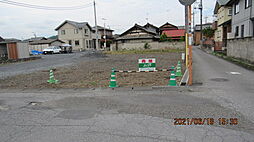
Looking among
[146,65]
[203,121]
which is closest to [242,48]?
[146,65]

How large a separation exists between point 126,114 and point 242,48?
13.8 metres

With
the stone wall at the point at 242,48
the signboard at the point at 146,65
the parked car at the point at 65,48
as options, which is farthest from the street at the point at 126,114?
the parked car at the point at 65,48

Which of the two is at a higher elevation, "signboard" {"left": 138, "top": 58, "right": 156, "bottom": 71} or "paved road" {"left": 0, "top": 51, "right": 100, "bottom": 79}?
"signboard" {"left": 138, "top": 58, "right": 156, "bottom": 71}

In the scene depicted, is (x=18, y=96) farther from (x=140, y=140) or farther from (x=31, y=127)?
(x=140, y=140)

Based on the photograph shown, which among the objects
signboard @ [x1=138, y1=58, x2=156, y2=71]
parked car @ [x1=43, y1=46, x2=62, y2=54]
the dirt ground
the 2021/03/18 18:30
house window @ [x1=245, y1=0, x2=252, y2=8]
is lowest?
the 2021/03/18 18:30

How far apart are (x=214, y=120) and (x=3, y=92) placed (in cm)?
772

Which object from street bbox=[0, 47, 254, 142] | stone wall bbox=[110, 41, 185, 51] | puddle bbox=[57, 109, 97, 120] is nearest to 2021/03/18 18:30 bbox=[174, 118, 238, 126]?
street bbox=[0, 47, 254, 142]

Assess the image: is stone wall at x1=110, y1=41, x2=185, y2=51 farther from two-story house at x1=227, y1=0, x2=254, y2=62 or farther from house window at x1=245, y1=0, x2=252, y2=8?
house window at x1=245, y1=0, x2=252, y2=8

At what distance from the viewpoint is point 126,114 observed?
4605mm

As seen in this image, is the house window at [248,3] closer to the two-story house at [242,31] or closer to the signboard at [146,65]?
the two-story house at [242,31]

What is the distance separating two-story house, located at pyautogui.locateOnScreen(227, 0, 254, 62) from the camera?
44.3 ft

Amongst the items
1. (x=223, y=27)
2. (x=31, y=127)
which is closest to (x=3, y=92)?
(x=31, y=127)

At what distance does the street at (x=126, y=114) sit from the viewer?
3498mm

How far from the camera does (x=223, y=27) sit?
31188 millimetres
